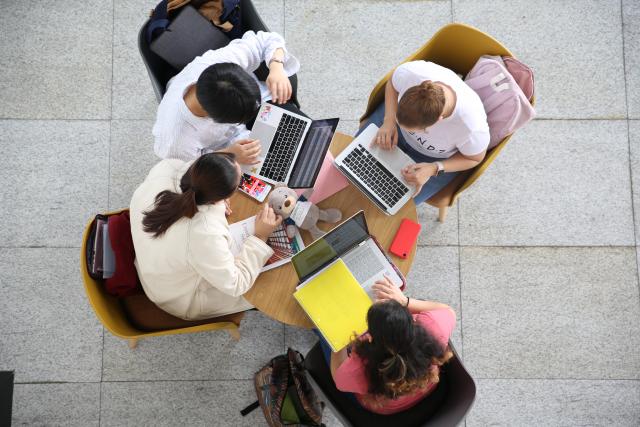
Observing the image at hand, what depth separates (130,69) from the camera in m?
2.83

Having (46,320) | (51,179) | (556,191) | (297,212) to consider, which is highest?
(297,212)

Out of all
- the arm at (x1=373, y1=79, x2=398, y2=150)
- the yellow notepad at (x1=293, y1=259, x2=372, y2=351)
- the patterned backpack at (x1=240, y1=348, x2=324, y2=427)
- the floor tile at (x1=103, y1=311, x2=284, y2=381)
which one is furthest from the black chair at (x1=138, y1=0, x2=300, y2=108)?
the patterned backpack at (x1=240, y1=348, x2=324, y2=427)

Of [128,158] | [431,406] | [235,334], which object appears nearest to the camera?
[431,406]

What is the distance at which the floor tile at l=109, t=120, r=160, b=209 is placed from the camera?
2734 mm

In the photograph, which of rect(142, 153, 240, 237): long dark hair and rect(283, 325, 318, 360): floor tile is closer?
rect(142, 153, 240, 237): long dark hair

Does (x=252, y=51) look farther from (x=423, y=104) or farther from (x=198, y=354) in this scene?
(x=198, y=354)

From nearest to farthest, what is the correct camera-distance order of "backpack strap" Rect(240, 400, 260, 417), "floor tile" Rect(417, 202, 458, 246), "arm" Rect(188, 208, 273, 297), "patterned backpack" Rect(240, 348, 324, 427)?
"arm" Rect(188, 208, 273, 297) < "patterned backpack" Rect(240, 348, 324, 427) < "backpack strap" Rect(240, 400, 260, 417) < "floor tile" Rect(417, 202, 458, 246)

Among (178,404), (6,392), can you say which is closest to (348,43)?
(178,404)

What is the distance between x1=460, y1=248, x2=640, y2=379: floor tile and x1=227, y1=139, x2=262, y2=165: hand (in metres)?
1.39

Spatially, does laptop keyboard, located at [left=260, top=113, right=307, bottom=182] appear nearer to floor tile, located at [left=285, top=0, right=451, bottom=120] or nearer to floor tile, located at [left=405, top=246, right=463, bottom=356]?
floor tile, located at [left=285, top=0, right=451, bottom=120]

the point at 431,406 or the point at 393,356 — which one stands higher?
the point at 393,356

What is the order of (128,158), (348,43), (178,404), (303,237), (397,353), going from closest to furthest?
(397,353) → (303,237) → (178,404) → (128,158) → (348,43)

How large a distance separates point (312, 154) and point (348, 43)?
1.16 meters

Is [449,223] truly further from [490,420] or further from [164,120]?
[164,120]
